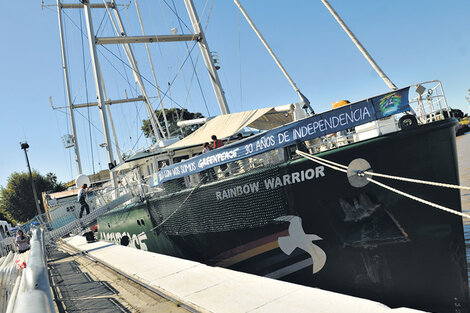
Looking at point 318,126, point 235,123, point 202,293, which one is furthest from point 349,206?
point 235,123

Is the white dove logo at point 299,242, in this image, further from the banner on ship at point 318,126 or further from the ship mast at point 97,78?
the ship mast at point 97,78

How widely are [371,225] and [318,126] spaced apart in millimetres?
1936

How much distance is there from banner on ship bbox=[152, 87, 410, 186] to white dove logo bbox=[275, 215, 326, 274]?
1.45 meters

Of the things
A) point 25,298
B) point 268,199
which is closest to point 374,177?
point 268,199

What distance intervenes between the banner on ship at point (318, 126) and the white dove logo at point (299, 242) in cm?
145

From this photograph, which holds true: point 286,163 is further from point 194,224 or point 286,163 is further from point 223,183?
point 194,224

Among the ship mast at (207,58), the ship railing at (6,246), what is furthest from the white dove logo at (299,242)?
the ship railing at (6,246)

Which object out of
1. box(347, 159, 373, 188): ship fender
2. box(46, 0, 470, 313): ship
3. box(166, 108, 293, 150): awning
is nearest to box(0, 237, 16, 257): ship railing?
box(166, 108, 293, 150): awning

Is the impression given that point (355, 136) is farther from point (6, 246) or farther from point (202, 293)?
point (6, 246)

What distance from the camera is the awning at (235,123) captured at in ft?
34.0

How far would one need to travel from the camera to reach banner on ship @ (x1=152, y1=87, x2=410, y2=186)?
6.35 m

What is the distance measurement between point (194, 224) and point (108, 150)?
9786 millimetres

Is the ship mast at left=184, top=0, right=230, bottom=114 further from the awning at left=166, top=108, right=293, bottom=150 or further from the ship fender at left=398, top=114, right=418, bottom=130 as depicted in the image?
the ship fender at left=398, top=114, right=418, bottom=130

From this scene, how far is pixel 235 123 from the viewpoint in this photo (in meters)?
10.9
